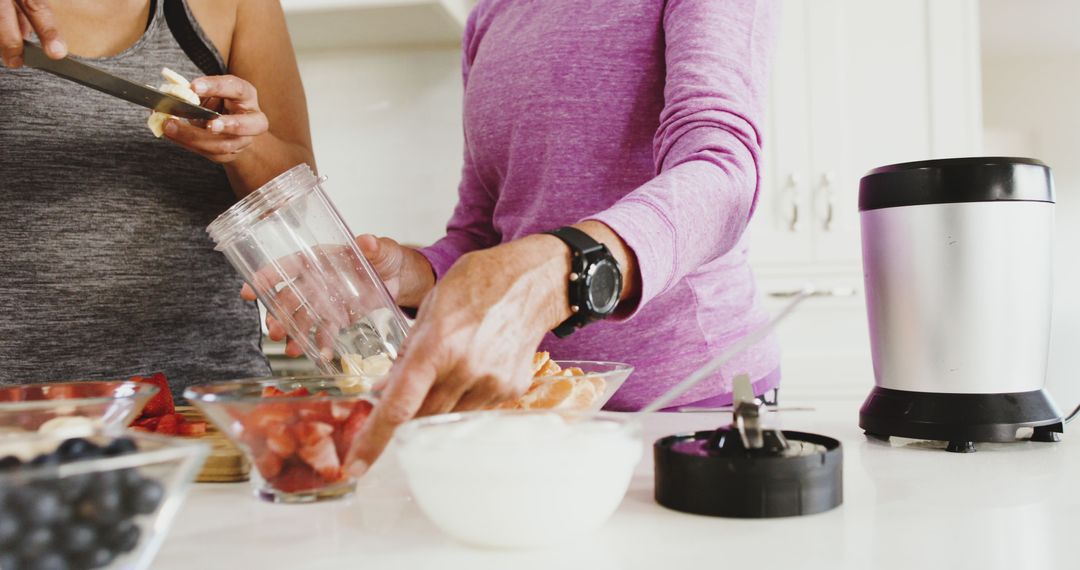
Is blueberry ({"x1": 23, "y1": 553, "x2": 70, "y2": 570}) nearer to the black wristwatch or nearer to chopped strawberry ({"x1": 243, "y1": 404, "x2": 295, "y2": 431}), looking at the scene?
chopped strawberry ({"x1": 243, "y1": 404, "x2": 295, "y2": 431})

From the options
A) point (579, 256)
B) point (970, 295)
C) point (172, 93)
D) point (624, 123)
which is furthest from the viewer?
point (624, 123)

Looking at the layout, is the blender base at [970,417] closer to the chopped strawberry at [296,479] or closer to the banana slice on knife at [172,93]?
the chopped strawberry at [296,479]

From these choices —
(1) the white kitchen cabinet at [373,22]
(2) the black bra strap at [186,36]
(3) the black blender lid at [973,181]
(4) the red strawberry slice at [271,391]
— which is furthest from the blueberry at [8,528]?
(1) the white kitchen cabinet at [373,22]

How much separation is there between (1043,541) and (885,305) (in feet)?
1.15

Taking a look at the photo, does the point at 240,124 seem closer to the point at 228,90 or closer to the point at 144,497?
the point at 228,90

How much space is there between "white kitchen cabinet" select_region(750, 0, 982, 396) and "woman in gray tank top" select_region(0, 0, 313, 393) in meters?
1.57

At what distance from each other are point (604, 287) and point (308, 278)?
29 centimetres

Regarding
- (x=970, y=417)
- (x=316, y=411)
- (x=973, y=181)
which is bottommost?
(x=970, y=417)

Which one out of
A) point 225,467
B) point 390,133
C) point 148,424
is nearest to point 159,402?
point 148,424

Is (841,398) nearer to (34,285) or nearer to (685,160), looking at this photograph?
(685,160)

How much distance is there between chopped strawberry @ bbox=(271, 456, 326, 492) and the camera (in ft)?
2.03

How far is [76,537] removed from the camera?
43 cm

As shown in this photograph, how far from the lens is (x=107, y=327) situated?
3.81 feet

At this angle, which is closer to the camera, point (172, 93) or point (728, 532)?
point (728, 532)
